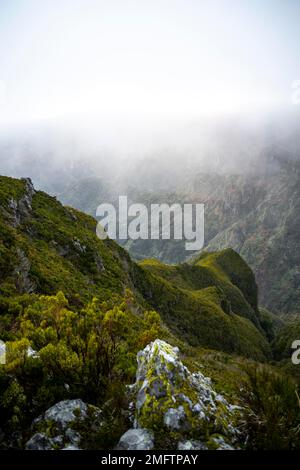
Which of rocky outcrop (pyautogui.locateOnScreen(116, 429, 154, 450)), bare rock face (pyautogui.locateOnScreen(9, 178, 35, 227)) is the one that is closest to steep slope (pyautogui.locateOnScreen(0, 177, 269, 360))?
bare rock face (pyautogui.locateOnScreen(9, 178, 35, 227))

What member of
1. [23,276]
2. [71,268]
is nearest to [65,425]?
[23,276]

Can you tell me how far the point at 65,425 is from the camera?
8242mm

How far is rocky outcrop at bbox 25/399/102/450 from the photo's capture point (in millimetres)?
7816

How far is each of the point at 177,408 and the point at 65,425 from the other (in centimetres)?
264

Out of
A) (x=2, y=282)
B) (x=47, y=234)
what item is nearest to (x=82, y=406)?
(x=2, y=282)

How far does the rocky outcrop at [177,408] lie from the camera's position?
786cm

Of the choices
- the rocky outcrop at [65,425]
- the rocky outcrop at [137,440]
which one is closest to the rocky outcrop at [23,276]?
the rocky outcrop at [65,425]

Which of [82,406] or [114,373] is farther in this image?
[114,373]

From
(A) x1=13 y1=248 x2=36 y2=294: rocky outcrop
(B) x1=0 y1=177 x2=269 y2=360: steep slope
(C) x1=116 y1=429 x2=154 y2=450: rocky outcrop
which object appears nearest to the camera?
(C) x1=116 y1=429 x2=154 y2=450: rocky outcrop

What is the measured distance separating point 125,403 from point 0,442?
2993mm

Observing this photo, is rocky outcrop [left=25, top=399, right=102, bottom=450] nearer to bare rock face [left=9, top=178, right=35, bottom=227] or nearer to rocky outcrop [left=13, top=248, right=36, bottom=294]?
rocky outcrop [left=13, top=248, right=36, bottom=294]

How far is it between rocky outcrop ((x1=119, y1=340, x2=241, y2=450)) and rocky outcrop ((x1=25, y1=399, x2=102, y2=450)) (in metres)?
1.03
